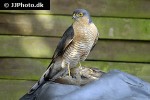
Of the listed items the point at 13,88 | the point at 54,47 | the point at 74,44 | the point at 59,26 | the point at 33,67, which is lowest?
the point at 13,88

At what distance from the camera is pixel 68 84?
152 centimetres

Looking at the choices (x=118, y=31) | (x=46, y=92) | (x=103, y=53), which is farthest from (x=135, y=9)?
(x=46, y=92)

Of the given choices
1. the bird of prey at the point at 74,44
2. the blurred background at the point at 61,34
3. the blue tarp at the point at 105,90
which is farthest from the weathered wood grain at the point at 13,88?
the blue tarp at the point at 105,90

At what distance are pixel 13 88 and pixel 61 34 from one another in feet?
1.87

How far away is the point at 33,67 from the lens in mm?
2738

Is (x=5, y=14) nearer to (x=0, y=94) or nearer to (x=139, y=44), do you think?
(x=0, y=94)

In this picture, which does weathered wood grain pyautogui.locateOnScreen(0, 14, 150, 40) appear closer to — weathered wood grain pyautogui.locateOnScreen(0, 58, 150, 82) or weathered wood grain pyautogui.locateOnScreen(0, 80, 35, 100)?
weathered wood grain pyautogui.locateOnScreen(0, 58, 150, 82)

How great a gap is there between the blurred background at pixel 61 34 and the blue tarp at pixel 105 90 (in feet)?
3.94

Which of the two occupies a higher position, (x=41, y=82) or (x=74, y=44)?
(x=74, y=44)

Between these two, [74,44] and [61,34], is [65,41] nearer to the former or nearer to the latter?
[74,44]

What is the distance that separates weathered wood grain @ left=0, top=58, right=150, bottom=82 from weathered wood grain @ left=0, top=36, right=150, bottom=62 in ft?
0.13

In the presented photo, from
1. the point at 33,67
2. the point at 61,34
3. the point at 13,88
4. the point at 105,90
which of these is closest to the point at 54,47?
the point at 61,34

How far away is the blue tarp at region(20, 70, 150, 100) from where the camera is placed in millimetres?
1314

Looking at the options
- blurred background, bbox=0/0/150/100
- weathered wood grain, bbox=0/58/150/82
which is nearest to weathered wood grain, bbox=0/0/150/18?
blurred background, bbox=0/0/150/100
